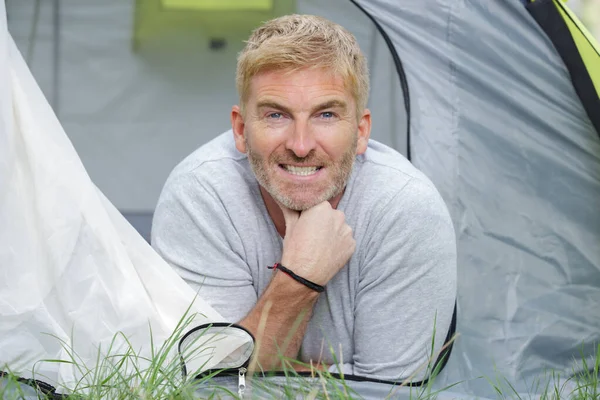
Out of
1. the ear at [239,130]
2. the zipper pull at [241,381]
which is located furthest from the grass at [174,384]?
the ear at [239,130]

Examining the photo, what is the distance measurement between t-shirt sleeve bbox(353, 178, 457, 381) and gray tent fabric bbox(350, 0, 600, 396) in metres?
0.39

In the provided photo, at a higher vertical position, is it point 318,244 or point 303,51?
point 303,51

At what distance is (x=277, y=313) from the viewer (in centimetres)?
164

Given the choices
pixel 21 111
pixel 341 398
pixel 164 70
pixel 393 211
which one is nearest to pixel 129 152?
pixel 164 70

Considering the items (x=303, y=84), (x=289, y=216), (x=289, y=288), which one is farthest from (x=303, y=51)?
(x=289, y=288)

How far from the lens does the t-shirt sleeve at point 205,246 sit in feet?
5.49

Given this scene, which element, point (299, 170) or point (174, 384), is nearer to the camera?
point (174, 384)

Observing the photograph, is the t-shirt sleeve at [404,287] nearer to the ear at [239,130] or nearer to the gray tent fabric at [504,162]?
the ear at [239,130]

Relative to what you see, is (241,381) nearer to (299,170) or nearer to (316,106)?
(299,170)

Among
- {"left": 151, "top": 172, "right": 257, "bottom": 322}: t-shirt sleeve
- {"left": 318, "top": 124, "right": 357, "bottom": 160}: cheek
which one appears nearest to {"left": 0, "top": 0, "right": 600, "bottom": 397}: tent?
{"left": 318, "top": 124, "right": 357, "bottom": 160}: cheek

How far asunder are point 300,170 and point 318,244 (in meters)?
0.14

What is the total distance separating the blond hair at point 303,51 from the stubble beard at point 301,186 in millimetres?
108

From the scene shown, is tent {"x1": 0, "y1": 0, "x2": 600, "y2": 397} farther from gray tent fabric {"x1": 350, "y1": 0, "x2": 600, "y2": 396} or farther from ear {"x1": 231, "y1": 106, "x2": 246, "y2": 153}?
ear {"x1": 231, "y1": 106, "x2": 246, "y2": 153}

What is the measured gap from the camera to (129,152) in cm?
251
